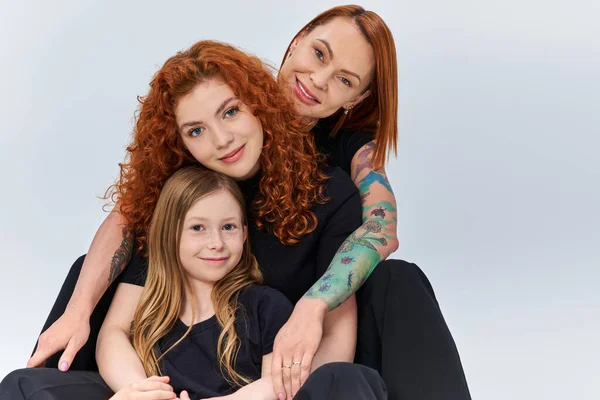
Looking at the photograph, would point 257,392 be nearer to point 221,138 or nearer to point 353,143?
point 221,138

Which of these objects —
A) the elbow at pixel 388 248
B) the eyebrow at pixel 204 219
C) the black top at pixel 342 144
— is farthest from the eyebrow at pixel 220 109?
the elbow at pixel 388 248

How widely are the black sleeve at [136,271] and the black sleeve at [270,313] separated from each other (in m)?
0.34

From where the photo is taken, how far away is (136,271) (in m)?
2.61

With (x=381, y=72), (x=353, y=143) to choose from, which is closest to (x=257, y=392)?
(x=353, y=143)

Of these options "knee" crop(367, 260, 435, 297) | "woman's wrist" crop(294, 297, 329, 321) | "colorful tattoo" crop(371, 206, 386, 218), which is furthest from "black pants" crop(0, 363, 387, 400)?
"colorful tattoo" crop(371, 206, 386, 218)

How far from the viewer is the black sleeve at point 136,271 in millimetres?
2590

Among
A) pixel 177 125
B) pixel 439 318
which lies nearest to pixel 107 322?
pixel 177 125

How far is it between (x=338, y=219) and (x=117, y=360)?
703 millimetres

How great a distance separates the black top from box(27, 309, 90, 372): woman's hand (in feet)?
2.84

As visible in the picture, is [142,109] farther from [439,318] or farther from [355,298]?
[439,318]

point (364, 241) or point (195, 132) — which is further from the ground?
point (195, 132)

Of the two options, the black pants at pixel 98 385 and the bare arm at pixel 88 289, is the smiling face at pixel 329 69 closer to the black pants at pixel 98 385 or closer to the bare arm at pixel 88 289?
the bare arm at pixel 88 289

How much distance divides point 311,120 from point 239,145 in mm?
440

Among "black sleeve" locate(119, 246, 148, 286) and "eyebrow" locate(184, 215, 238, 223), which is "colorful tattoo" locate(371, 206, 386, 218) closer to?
"eyebrow" locate(184, 215, 238, 223)
